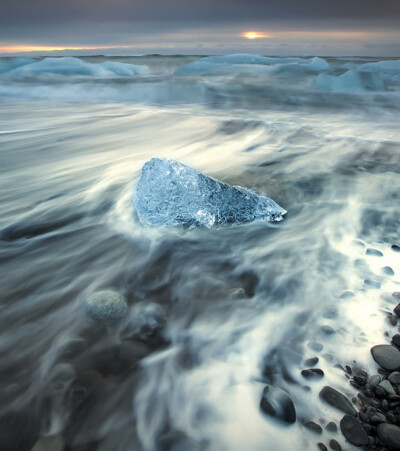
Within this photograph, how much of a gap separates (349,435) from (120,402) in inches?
33.9

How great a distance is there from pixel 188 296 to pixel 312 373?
0.82 m

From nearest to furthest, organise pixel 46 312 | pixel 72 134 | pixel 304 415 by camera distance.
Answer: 1. pixel 304 415
2. pixel 46 312
3. pixel 72 134

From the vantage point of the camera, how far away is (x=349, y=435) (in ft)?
3.89

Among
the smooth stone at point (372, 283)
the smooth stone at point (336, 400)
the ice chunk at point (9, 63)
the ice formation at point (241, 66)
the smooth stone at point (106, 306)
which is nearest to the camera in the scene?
the smooth stone at point (336, 400)

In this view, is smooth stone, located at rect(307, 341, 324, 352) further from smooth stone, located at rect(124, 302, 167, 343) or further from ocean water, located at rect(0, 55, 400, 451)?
smooth stone, located at rect(124, 302, 167, 343)

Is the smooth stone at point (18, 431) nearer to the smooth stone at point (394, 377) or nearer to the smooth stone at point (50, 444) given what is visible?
the smooth stone at point (50, 444)

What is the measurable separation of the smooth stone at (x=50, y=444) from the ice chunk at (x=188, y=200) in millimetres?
1625

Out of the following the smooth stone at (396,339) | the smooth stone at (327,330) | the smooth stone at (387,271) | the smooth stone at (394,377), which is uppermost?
the smooth stone at (394,377)

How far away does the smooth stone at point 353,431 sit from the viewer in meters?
1.17

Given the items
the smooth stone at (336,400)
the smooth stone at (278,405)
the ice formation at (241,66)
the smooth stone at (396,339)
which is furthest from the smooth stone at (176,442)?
the ice formation at (241,66)

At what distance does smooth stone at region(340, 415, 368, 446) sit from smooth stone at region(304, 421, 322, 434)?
0.25 feet

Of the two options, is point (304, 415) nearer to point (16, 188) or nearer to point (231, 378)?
point (231, 378)

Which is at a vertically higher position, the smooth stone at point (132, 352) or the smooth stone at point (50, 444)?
the smooth stone at point (50, 444)

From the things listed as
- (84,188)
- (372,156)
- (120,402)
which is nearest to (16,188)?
(84,188)
